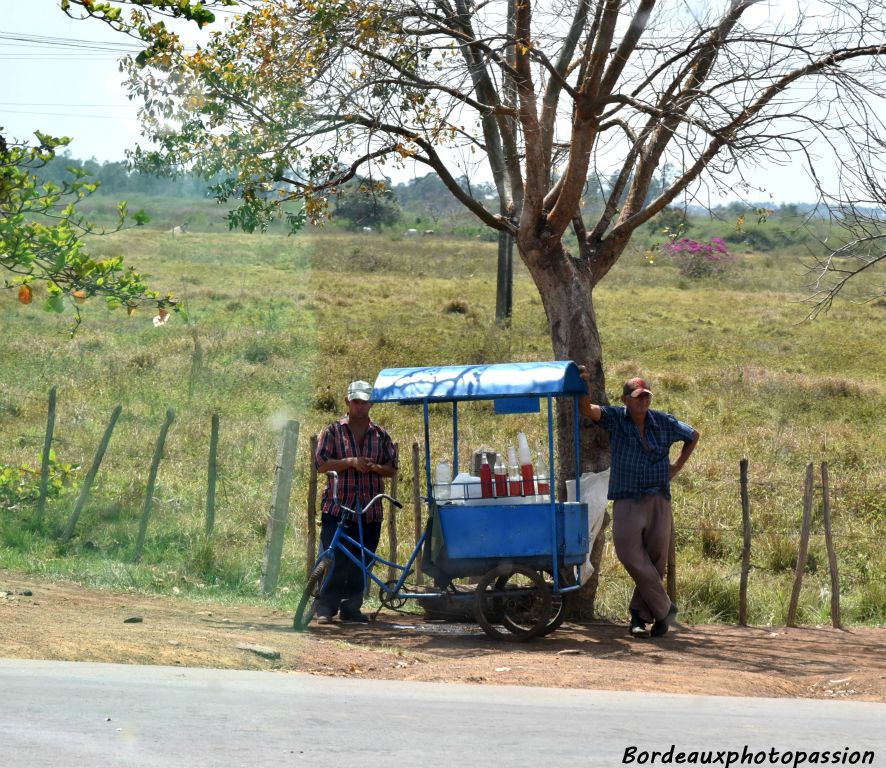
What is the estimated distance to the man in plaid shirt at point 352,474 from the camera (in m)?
9.20

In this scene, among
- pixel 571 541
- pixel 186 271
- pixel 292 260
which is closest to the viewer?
pixel 571 541

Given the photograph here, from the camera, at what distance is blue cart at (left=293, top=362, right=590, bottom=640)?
8.75 meters

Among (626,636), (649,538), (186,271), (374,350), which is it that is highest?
(186,271)

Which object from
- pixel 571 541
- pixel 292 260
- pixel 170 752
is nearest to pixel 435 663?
pixel 571 541

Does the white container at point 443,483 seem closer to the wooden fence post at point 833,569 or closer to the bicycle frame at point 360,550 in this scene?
the bicycle frame at point 360,550

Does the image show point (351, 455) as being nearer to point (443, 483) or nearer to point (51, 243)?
point (443, 483)

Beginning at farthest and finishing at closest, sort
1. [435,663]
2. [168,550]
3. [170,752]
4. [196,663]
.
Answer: [168,550] < [435,663] < [196,663] < [170,752]

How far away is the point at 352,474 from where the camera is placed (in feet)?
30.6

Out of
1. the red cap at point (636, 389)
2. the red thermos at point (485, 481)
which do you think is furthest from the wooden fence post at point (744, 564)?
the red thermos at point (485, 481)

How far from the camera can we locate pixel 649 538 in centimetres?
939

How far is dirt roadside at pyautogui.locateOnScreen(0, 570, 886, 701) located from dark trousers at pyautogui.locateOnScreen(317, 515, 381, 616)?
22 cm

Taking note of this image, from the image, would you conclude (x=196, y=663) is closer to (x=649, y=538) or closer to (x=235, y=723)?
(x=235, y=723)

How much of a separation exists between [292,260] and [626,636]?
124 ft

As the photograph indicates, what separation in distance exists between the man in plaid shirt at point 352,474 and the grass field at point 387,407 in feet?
6.10
